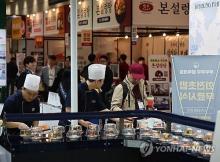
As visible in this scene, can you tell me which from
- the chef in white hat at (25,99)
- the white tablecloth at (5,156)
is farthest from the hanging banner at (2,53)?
the white tablecloth at (5,156)

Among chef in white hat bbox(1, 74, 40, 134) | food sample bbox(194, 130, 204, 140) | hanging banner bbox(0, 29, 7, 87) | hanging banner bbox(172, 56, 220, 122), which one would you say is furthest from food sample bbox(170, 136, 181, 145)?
hanging banner bbox(0, 29, 7, 87)

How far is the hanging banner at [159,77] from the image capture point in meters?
11.5

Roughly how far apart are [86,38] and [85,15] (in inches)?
47.3

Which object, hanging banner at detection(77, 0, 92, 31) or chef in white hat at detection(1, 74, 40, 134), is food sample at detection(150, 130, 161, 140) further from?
hanging banner at detection(77, 0, 92, 31)

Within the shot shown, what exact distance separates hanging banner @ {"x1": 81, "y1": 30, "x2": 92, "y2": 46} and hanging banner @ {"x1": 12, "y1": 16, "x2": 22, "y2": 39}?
5.51 m

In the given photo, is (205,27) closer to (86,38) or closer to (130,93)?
(130,93)

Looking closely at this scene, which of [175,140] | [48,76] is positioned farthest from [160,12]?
[175,140]

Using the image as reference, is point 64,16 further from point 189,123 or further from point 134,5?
point 189,123

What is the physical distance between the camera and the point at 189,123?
3.38 metres

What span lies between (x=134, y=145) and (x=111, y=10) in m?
7.53

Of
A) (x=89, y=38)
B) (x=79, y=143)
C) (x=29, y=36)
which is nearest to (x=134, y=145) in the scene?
(x=79, y=143)

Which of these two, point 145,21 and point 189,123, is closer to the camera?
point 189,123

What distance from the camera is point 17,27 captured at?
63.0ft

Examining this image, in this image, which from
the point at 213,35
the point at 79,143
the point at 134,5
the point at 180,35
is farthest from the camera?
the point at 180,35
